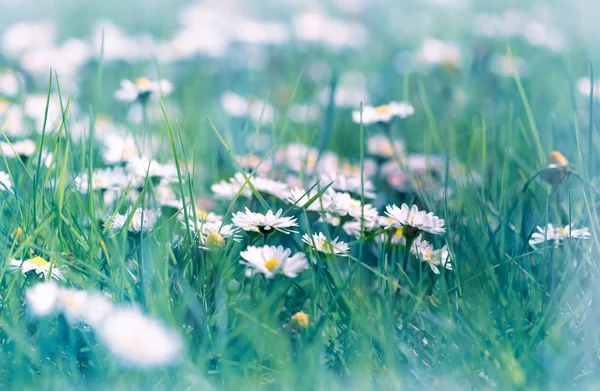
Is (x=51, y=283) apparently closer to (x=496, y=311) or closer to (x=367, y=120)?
(x=496, y=311)

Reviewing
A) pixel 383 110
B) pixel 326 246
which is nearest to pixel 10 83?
pixel 383 110

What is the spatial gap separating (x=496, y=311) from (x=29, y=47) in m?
1.78

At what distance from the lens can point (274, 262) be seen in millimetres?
823

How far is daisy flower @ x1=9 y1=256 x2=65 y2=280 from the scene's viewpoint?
86cm

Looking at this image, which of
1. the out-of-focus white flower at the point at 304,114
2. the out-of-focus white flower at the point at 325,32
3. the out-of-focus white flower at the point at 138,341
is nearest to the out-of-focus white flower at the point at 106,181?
the out-of-focus white flower at the point at 138,341

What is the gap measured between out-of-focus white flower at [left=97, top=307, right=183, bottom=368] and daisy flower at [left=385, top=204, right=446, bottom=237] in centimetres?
37

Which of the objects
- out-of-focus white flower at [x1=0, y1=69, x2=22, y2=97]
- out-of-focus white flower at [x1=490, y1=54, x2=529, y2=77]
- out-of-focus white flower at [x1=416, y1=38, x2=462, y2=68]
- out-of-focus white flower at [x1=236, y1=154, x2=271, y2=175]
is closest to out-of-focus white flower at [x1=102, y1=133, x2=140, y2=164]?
out-of-focus white flower at [x1=236, y1=154, x2=271, y2=175]

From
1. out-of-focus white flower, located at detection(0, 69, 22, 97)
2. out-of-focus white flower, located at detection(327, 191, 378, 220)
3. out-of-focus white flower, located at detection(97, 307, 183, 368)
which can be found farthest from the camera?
out-of-focus white flower, located at detection(0, 69, 22, 97)

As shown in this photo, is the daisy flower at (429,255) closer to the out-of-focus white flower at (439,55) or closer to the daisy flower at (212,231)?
the daisy flower at (212,231)

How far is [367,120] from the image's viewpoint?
132 centimetres

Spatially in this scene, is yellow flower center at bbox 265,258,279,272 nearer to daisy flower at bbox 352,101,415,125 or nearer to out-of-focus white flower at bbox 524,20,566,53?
daisy flower at bbox 352,101,415,125

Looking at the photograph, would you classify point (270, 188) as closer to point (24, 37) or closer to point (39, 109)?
point (39, 109)

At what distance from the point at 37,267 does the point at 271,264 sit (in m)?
0.30

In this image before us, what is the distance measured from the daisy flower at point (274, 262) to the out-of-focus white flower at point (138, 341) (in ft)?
0.54
